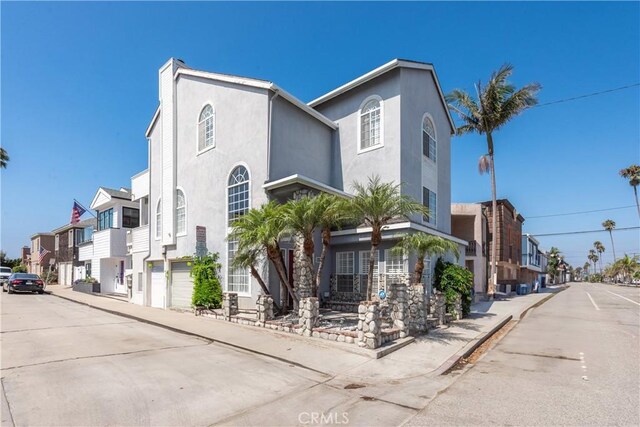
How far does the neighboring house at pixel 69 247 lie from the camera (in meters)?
32.9

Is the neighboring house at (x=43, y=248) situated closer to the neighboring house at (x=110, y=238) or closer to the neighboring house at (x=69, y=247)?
the neighboring house at (x=69, y=247)

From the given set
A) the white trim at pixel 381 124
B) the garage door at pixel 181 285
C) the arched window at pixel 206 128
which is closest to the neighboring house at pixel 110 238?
the garage door at pixel 181 285

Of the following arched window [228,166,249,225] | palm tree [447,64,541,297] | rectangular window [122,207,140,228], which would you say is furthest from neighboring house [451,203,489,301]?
rectangular window [122,207,140,228]

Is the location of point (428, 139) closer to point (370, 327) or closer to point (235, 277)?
point (235, 277)

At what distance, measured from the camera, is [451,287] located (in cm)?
1408

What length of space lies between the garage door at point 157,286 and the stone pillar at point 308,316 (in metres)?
9.95

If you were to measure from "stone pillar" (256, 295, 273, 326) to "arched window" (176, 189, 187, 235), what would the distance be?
712cm

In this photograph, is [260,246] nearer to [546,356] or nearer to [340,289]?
[340,289]

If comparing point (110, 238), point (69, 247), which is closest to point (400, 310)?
point (110, 238)

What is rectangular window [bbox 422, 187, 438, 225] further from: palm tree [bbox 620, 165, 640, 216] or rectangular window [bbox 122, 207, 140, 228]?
palm tree [bbox 620, 165, 640, 216]

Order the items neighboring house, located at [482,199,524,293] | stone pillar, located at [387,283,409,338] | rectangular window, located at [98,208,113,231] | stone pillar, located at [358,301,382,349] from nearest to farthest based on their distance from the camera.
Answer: stone pillar, located at [358,301,382,349], stone pillar, located at [387,283,409,338], rectangular window, located at [98,208,113,231], neighboring house, located at [482,199,524,293]

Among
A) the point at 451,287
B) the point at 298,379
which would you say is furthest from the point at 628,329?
the point at 298,379

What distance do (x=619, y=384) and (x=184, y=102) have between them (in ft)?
59.9

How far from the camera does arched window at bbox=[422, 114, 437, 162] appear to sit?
56.3 feet
